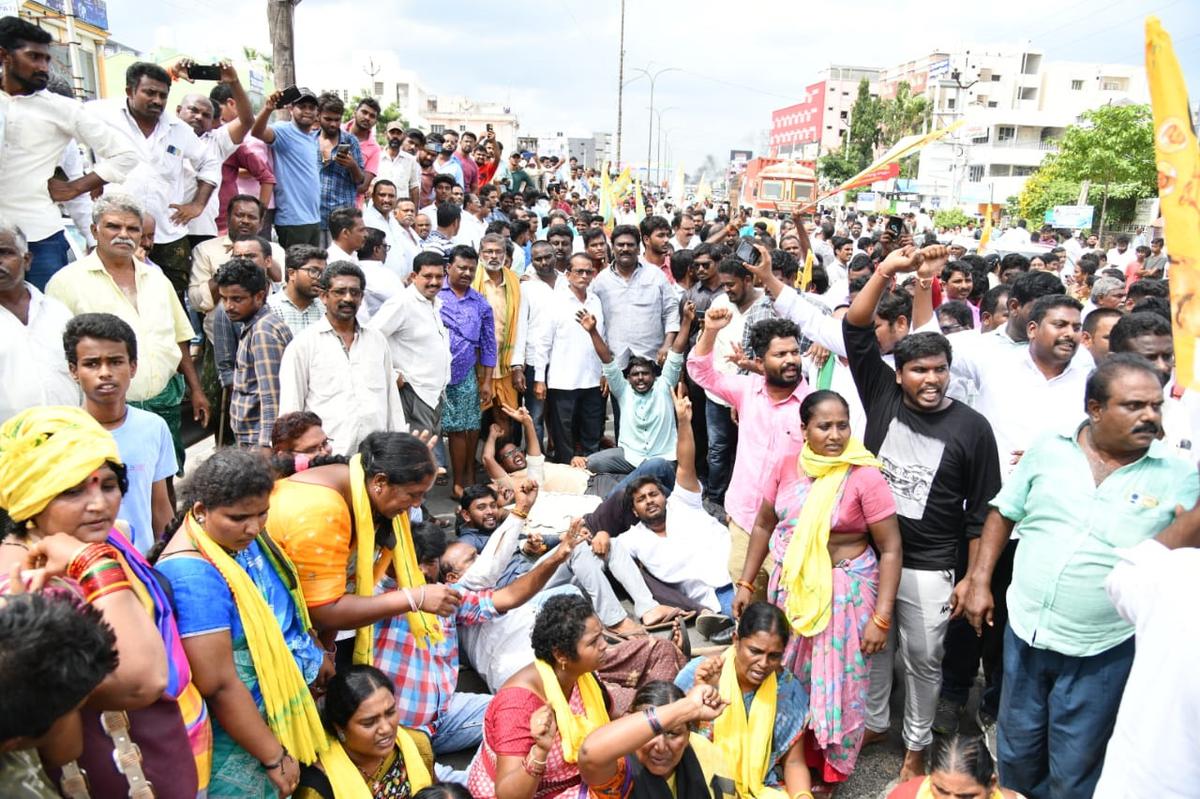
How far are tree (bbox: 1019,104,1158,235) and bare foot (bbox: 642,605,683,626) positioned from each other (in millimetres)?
33070

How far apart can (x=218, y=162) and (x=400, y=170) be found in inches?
117

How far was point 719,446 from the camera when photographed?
19.8 feet

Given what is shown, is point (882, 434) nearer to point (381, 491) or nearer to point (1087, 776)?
point (1087, 776)

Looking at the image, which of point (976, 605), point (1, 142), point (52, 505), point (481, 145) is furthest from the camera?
point (481, 145)

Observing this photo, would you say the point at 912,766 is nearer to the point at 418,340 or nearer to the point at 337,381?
the point at 337,381

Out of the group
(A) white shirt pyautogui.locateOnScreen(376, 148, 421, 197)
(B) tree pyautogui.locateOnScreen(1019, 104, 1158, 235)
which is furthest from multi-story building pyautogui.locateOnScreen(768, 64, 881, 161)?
(A) white shirt pyautogui.locateOnScreen(376, 148, 421, 197)

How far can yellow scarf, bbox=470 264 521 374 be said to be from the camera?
20.8ft

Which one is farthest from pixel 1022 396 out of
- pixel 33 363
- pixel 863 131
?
pixel 863 131

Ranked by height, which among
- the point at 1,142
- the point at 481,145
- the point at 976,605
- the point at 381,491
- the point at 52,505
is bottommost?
the point at 976,605

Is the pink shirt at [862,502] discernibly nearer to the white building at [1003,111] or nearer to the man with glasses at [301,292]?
the man with glasses at [301,292]

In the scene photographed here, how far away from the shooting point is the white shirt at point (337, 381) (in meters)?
4.06

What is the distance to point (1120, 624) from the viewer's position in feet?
8.46

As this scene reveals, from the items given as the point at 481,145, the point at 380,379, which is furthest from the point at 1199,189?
the point at 481,145

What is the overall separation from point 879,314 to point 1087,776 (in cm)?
242
